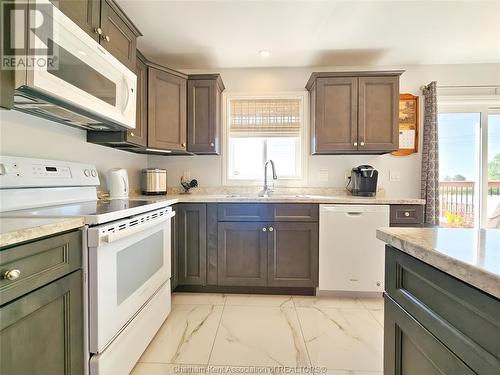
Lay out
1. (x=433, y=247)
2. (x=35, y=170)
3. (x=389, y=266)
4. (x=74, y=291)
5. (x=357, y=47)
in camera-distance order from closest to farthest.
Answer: (x=433, y=247), (x=389, y=266), (x=74, y=291), (x=35, y=170), (x=357, y=47)

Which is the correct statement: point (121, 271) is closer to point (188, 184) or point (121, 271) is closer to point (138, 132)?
point (138, 132)

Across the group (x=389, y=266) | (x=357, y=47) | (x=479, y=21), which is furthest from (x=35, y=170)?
(x=479, y=21)

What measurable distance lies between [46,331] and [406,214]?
2508 millimetres

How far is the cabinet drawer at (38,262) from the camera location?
0.71 m

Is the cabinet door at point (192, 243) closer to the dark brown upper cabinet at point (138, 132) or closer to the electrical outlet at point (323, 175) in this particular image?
the dark brown upper cabinet at point (138, 132)

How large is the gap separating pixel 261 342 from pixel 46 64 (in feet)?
6.24

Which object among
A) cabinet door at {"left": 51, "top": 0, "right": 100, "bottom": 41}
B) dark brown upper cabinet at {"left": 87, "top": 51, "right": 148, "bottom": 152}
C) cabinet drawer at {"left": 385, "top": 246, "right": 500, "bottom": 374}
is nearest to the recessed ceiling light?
dark brown upper cabinet at {"left": 87, "top": 51, "right": 148, "bottom": 152}

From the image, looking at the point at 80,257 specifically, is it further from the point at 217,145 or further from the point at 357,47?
the point at 357,47

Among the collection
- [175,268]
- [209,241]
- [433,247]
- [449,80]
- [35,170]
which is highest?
[449,80]

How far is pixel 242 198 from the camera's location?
2.24 m

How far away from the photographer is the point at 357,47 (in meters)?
2.42

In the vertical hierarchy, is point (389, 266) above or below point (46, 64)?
below

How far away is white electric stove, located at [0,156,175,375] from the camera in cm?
105

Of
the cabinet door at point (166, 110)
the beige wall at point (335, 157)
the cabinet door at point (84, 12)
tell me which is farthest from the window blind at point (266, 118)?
the cabinet door at point (84, 12)
